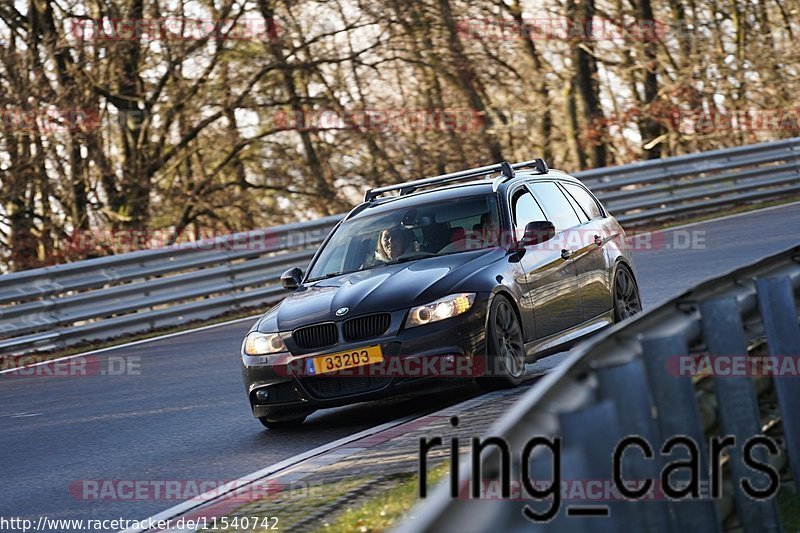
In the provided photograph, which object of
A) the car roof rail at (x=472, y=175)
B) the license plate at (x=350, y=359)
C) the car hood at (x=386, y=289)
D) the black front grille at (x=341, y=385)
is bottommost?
the black front grille at (x=341, y=385)

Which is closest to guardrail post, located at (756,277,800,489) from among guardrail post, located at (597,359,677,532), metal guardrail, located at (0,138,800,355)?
guardrail post, located at (597,359,677,532)

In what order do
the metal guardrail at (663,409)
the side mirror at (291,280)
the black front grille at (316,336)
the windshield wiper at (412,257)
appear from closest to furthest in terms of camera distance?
the metal guardrail at (663,409) < the black front grille at (316,336) < the windshield wiper at (412,257) < the side mirror at (291,280)

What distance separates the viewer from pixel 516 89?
98.6 ft

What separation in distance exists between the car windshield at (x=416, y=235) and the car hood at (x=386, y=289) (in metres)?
0.23

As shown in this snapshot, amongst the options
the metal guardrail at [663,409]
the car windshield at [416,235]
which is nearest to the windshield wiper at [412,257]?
the car windshield at [416,235]

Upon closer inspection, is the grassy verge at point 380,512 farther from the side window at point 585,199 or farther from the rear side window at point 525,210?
the side window at point 585,199

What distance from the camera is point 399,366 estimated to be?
880cm

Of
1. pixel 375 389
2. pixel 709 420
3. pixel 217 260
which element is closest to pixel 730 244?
pixel 217 260

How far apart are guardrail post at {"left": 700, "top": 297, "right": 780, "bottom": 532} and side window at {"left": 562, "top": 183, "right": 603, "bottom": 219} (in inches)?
276

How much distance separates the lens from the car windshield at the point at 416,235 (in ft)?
33.1

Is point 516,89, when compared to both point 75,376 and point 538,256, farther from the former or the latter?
point 538,256

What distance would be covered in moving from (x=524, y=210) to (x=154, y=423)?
131 inches

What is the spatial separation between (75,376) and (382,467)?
7920 mm

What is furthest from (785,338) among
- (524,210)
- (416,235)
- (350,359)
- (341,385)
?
(524,210)
